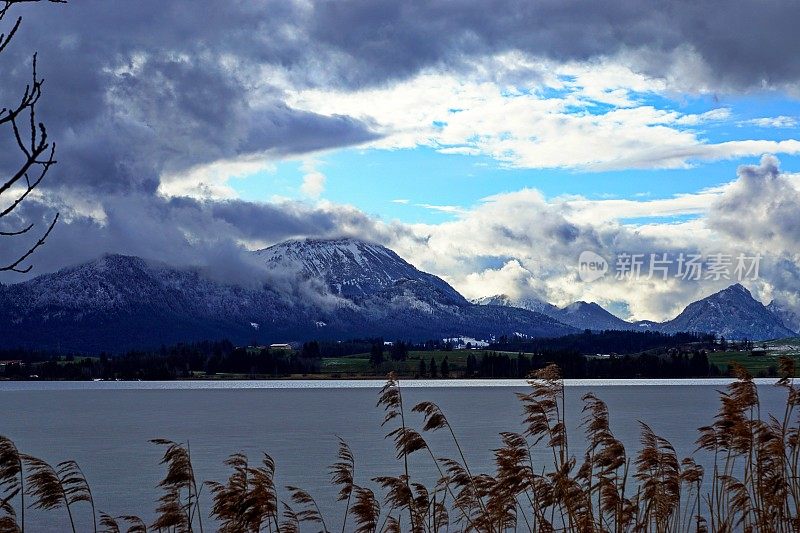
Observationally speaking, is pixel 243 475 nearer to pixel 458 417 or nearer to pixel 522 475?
pixel 522 475

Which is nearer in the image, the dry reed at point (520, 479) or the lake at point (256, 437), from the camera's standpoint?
the dry reed at point (520, 479)

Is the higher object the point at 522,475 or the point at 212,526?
the point at 522,475

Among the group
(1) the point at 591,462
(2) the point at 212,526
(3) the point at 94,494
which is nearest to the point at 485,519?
(1) the point at 591,462

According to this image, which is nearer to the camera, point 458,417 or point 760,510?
point 760,510

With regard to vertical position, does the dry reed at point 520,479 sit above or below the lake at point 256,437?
above

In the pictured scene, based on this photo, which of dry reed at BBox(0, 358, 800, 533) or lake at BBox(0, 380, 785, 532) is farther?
lake at BBox(0, 380, 785, 532)

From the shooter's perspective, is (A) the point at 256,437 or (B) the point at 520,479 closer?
(B) the point at 520,479

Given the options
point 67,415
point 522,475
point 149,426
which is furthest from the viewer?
point 67,415

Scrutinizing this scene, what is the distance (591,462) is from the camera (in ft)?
44.5

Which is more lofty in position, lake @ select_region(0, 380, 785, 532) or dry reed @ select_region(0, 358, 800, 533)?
dry reed @ select_region(0, 358, 800, 533)

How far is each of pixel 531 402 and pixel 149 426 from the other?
319 ft

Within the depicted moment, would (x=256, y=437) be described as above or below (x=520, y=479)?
below

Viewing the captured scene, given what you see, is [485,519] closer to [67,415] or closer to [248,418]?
[248,418]

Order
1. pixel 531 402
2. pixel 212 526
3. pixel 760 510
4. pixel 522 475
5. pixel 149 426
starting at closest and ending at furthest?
pixel 522 475 → pixel 531 402 → pixel 760 510 → pixel 212 526 → pixel 149 426
